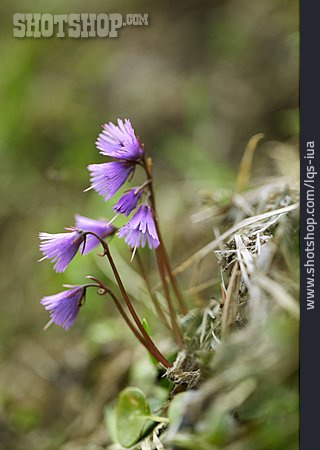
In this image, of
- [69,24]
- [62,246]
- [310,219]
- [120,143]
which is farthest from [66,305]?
[69,24]

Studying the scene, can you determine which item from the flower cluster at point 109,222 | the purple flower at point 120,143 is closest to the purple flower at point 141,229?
the flower cluster at point 109,222

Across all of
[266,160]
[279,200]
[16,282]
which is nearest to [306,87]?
[279,200]

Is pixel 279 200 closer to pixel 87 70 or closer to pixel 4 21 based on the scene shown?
pixel 87 70

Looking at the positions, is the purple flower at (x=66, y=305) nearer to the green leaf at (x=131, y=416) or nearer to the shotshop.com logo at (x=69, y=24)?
the green leaf at (x=131, y=416)

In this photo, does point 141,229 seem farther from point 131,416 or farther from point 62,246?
point 131,416

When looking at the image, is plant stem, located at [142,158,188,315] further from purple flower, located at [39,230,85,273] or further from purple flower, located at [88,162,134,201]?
purple flower, located at [39,230,85,273]

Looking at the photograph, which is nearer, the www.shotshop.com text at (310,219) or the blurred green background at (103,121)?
the www.shotshop.com text at (310,219)
